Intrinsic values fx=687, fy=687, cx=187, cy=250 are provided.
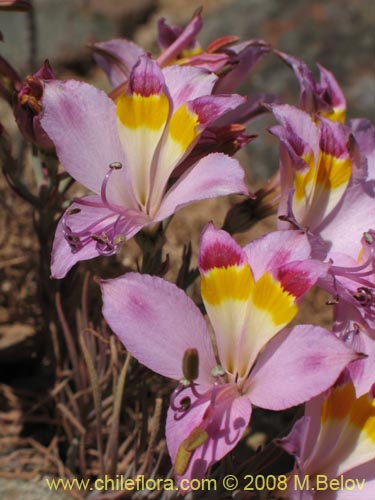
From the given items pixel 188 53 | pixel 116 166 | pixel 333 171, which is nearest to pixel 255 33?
pixel 188 53

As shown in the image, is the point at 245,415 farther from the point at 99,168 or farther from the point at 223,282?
the point at 99,168

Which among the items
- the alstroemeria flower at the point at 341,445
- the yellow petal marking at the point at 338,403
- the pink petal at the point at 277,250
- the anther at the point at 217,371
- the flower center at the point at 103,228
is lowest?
the alstroemeria flower at the point at 341,445

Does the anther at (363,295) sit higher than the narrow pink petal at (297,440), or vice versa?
the anther at (363,295)

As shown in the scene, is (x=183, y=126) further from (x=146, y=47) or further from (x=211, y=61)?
(x=146, y=47)

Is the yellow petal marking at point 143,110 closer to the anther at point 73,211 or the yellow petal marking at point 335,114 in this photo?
the anther at point 73,211

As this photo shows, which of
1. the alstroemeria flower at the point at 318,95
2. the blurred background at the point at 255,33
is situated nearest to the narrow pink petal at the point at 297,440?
the alstroemeria flower at the point at 318,95

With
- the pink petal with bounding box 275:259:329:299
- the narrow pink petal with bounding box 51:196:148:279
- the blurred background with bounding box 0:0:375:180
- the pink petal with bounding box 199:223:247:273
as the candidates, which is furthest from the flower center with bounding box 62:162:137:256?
the blurred background with bounding box 0:0:375:180

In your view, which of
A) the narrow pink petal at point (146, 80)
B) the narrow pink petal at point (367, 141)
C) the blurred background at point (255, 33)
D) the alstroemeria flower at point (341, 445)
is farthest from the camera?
the blurred background at point (255, 33)

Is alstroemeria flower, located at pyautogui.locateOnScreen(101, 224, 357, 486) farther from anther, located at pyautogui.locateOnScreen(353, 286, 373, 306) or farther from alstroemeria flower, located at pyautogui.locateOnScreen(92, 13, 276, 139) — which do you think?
alstroemeria flower, located at pyautogui.locateOnScreen(92, 13, 276, 139)

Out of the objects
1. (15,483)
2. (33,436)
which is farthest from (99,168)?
(33,436)
